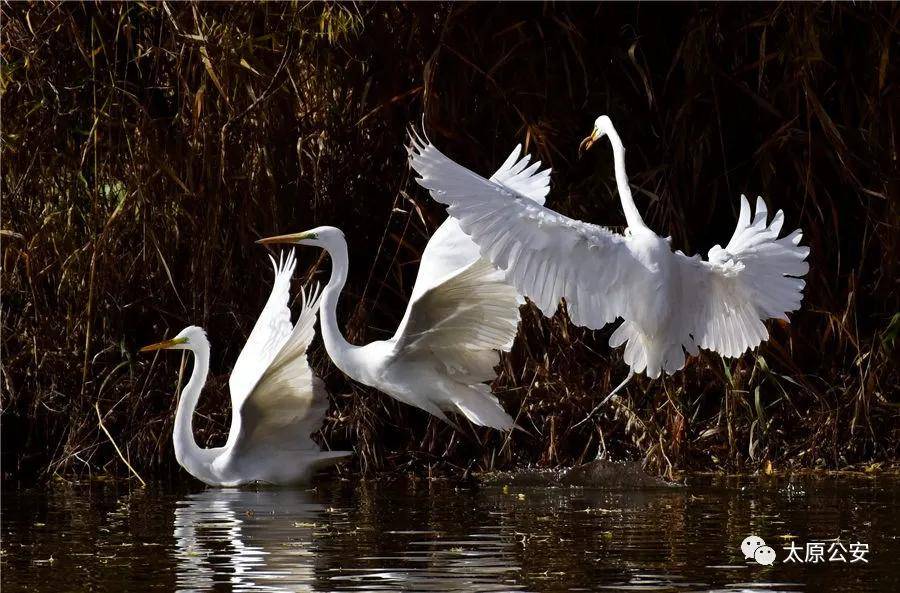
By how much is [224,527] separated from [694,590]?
2.25 metres

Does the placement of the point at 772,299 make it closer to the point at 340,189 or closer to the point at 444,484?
the point at 444,484

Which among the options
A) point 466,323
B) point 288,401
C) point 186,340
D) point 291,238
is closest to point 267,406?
point 288,401

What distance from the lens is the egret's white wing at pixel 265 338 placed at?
668cm

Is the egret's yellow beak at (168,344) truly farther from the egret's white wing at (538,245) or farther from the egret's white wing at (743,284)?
the egret's white wing at (743,284)

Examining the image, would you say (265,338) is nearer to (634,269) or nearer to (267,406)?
(267,406)

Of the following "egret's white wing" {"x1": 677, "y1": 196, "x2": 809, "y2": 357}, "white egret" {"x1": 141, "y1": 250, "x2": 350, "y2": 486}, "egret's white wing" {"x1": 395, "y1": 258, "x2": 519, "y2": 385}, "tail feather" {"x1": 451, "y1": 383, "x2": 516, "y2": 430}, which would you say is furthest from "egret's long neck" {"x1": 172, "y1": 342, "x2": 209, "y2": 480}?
"egret's white wing" {"x1": 677, "y1": 196, "x2": 809, "y2": 357}

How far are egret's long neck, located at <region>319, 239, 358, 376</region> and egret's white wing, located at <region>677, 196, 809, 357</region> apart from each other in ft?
5.02

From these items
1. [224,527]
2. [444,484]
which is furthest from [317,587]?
[444,484]

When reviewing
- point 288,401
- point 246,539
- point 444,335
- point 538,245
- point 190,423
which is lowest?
point 246,539

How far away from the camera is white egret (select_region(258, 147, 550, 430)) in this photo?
6273 millimetres

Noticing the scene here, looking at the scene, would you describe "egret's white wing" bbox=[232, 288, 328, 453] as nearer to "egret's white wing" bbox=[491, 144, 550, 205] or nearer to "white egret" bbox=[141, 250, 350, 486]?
"white egret" bbox=[141, 250, 350, 486]

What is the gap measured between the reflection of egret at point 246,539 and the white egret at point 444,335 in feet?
2.28

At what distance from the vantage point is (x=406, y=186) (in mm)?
7625

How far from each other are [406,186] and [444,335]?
140 centimetres
